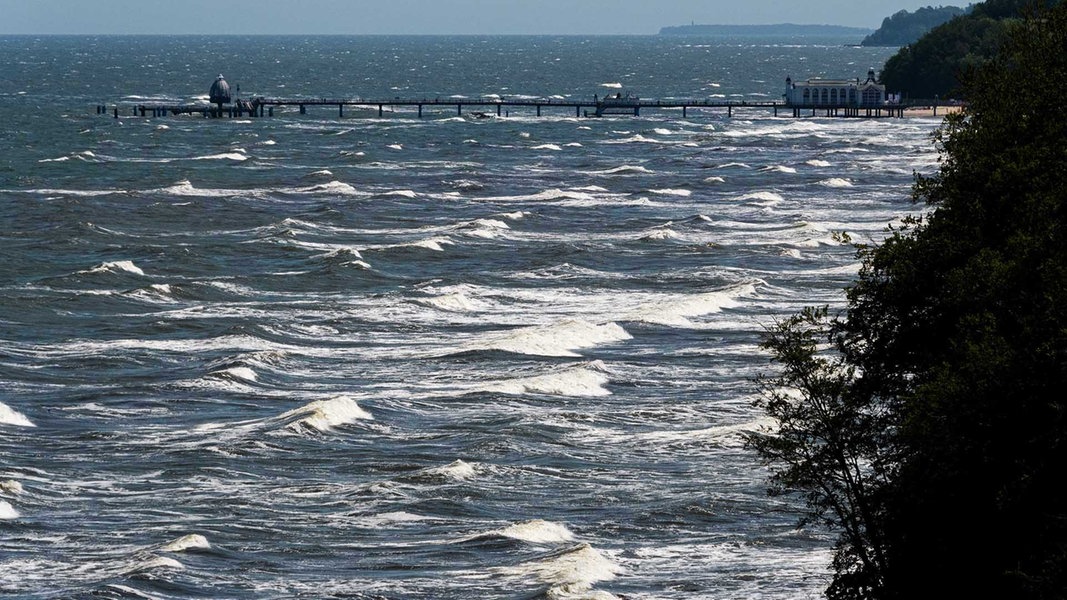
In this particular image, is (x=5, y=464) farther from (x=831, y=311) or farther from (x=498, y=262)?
(x=498, y=262)

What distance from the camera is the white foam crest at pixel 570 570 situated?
34.6 m

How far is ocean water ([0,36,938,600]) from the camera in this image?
36875mm

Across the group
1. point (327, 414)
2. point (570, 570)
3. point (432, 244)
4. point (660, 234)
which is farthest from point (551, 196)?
point (570, 570)

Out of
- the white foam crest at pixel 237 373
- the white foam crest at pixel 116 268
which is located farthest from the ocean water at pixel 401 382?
the white foam crest at pixel 116 268

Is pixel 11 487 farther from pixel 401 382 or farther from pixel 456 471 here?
pixel 401 382

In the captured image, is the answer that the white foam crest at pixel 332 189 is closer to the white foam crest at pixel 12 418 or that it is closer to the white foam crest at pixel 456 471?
the white foam crest at pixel 12 418

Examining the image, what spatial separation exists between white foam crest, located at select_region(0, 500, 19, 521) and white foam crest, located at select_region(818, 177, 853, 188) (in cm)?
8356

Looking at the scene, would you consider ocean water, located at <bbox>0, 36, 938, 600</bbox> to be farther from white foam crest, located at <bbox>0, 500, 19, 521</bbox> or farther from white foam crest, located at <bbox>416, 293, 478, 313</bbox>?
white foam crest, located at <bbox>416, 293, 478, 313</bbox>

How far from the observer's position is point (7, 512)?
39844 millimetres

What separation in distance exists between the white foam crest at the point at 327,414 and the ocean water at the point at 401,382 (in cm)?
13

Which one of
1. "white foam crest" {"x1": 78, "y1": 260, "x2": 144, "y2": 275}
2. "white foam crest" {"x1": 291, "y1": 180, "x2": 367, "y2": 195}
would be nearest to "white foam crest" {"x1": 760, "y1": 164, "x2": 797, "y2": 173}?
"white foam crest" {"x1": 291, "y1": 180, "x2": 367, "y2": 195}

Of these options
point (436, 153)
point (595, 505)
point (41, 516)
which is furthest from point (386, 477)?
point (436, 153)

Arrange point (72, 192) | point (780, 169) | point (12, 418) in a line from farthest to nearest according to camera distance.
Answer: point (780, 169)
point (72, 192)
point (12, 418)

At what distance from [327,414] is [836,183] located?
7473cm
